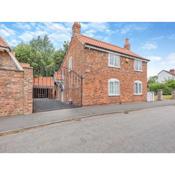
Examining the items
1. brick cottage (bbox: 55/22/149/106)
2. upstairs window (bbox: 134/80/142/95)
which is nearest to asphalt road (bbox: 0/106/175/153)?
brick cottage (bbox: 55/22/149/106)

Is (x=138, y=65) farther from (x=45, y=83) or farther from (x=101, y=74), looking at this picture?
(x=45, y=83)

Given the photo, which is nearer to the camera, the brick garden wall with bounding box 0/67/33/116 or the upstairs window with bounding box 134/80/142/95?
the brick garden wall with bounding box 0/67/33/116

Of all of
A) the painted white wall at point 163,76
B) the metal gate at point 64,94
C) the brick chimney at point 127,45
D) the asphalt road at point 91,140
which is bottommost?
the asphalt road at point 91,140

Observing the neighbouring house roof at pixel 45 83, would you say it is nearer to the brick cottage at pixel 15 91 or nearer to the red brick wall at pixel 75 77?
the red brick wall at pixel 75 77

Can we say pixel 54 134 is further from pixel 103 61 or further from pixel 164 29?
pixel 164 29

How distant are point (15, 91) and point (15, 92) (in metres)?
0.06

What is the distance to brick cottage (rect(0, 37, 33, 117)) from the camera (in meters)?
8.14

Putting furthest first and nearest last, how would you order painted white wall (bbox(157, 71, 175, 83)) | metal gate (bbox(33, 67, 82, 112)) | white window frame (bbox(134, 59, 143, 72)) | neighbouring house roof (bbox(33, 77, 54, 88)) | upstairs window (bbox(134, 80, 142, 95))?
painted white wall (bbox(157, 71, 175, 83)), neighbouring house roof (bbox(33, 77, 54, 88)), white window frame (bbox(134, 59, 143, 72)), upstairs window (bbox(134, 80, 142, 95)), metal gate (bbox(33, 67, 82, 112))

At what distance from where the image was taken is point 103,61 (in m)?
13.7

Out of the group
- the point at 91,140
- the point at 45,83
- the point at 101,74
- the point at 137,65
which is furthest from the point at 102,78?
the point at 45,83

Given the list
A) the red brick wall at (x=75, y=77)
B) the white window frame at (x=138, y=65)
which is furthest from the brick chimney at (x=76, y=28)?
the white window frame at (x=138, y=65)

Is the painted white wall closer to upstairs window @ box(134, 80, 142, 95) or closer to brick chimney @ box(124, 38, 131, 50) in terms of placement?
brick chimney @ box(124, 38, 131, 50)

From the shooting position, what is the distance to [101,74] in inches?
534

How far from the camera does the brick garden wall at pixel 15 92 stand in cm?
814
